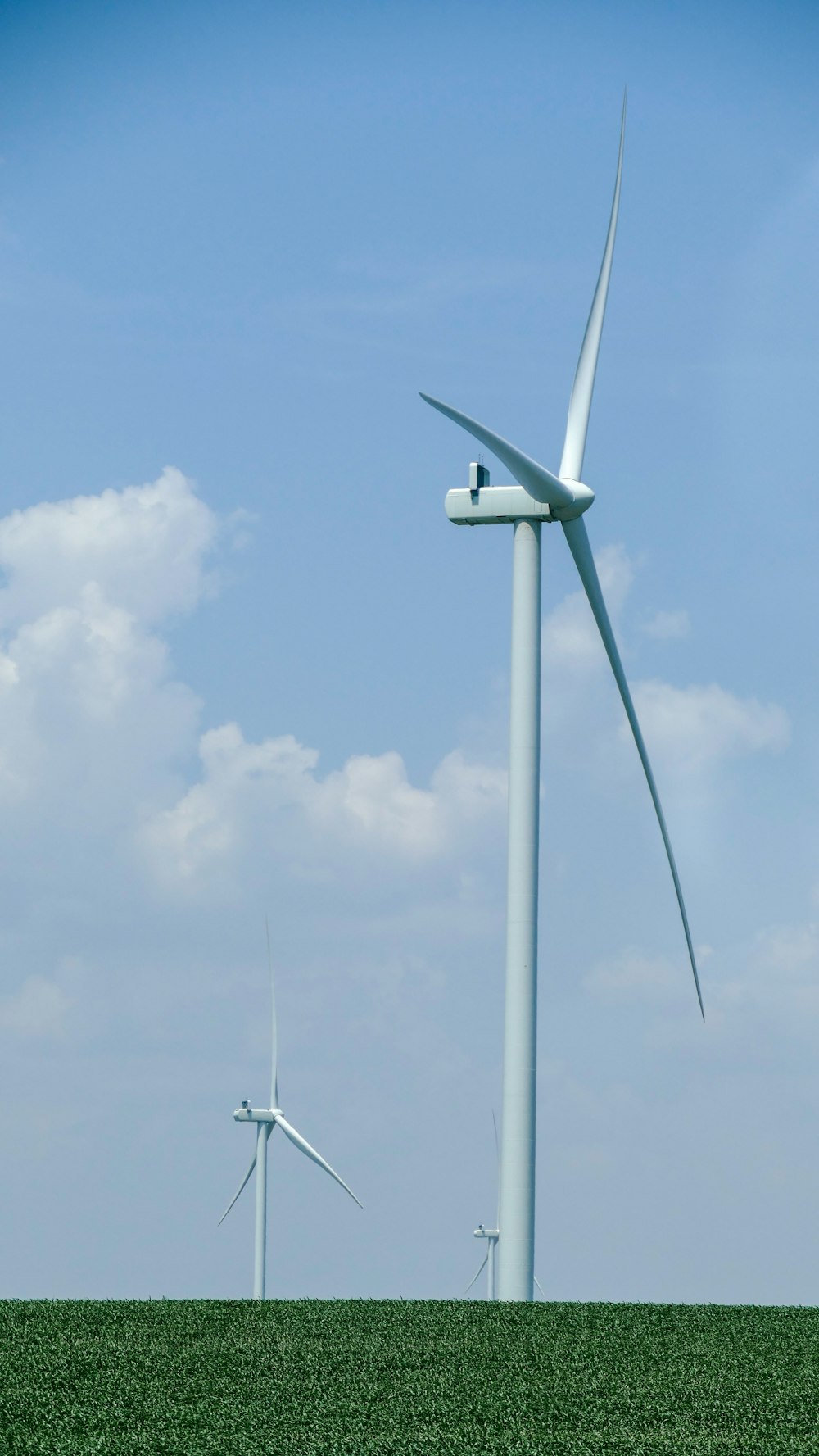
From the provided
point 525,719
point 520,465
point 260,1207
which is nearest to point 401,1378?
point 525,719

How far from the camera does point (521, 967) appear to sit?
27.9 metres

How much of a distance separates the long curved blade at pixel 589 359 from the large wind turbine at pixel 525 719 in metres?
0.02

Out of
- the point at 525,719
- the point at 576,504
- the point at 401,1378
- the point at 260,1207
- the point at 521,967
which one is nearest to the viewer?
the point at 401,1378

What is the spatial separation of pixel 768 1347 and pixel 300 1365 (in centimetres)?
596

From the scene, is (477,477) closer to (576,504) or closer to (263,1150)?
(576,504)

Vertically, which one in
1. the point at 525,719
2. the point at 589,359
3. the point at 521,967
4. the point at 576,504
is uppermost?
the point at 589,359

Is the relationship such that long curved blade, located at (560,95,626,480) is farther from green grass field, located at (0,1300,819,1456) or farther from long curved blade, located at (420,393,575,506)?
green grass field, located at (0,1300,819,1456)

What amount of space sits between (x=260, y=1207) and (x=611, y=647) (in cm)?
3185

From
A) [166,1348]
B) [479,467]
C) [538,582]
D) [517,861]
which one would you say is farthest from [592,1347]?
[479,467]

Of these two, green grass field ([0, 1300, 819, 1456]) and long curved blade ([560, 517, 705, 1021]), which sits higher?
long curved blade ([560, 517, 705, 1021])

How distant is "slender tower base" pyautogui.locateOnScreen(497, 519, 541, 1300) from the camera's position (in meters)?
27.1

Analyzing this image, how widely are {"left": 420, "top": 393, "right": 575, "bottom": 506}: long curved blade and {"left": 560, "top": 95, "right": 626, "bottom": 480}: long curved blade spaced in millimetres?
3228

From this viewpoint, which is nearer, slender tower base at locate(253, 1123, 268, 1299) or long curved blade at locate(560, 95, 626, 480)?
long curved blade at locate(560, 95, 626, 480)

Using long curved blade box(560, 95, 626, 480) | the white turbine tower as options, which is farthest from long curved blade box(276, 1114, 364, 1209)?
long curved blade box(560, 95, 626, 480)
